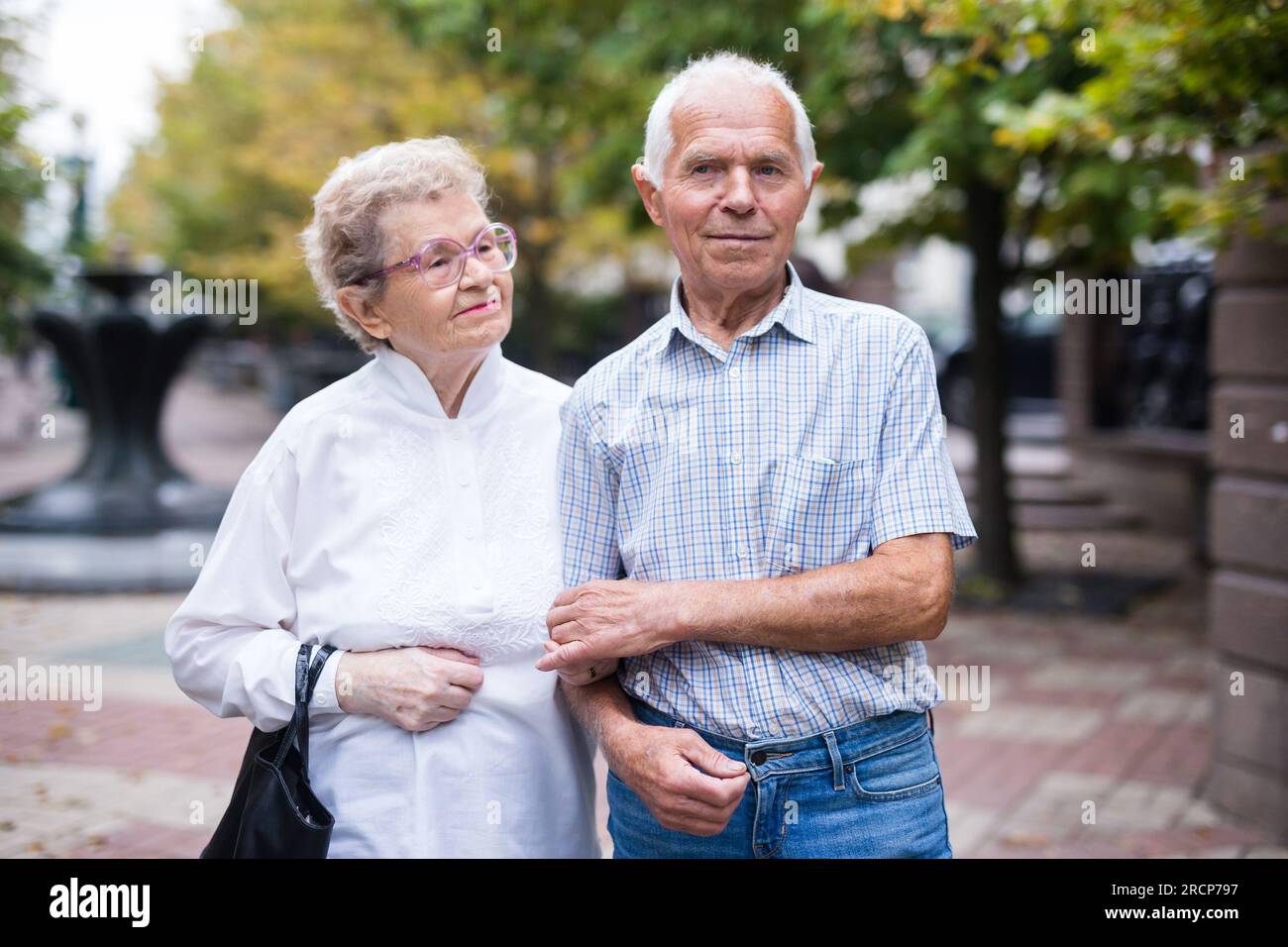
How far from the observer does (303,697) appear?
214 centimetres

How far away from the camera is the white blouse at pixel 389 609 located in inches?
85.8

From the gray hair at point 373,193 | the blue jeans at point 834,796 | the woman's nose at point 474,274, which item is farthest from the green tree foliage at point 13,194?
the blue jeans at point 834,796

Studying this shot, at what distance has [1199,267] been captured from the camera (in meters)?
12.1

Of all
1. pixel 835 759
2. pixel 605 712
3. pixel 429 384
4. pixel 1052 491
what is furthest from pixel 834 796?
pixel 1052 491

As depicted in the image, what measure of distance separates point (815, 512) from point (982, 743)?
4552 mm

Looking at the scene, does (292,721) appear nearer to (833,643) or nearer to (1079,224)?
(833,643)

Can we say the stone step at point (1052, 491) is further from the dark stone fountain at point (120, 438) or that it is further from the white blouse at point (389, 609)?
the white blouse at point (389, 609)

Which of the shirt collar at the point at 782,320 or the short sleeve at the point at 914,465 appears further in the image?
the shirt collar at the point at 782,320

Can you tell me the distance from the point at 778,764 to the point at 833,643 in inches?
8.9

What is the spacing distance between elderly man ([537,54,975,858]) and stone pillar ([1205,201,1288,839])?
10.9 ft

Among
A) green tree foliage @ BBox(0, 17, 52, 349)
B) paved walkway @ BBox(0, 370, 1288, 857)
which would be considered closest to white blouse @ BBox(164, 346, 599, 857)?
paved walkway @ BBox(0, 370, 1288, 857)

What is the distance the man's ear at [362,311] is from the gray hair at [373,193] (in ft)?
0.06

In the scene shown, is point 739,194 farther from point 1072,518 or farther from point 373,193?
point 1072,518

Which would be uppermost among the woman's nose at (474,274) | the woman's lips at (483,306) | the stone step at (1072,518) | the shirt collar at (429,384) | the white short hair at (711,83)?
the white short hair at (711,83)
